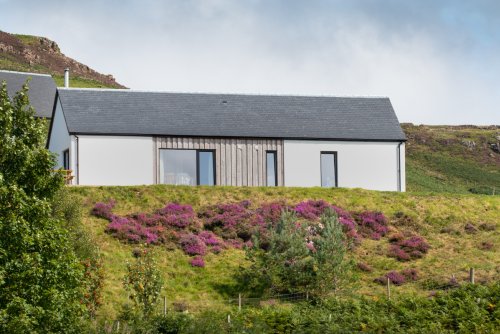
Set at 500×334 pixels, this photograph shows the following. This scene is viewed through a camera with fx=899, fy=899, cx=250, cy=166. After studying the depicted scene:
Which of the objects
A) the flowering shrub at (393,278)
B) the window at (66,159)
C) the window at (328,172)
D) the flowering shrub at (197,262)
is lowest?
the flowering shrub at (393,278)

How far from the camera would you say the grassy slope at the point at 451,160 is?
267 feet

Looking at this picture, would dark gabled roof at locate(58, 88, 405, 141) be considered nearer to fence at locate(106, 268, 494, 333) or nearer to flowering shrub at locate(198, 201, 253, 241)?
flowering shrub at locate(198, 201, 253, 241)

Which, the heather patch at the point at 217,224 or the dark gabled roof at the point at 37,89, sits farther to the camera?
the dark gabled roof at the point at 37,89

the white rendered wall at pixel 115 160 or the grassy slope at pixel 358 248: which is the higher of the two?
the white rendered wall at pixel 115 160

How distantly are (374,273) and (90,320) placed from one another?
47.2 feet

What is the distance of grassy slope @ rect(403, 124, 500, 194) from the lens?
267 ft

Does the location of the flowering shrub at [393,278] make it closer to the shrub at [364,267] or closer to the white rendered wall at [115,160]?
the shrub at [364,267]

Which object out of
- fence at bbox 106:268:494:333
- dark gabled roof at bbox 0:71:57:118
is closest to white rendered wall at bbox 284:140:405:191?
fence at bbox 106:268:494:333

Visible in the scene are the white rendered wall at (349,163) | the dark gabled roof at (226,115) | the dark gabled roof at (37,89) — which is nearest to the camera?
the dark gabled roof at (226,115)

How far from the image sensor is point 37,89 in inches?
3095

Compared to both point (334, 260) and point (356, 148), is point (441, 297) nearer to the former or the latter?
point (334, 260)

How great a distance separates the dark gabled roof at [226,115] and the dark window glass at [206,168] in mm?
1176

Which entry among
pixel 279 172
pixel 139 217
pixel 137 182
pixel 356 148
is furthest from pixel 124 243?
pixel 356 148

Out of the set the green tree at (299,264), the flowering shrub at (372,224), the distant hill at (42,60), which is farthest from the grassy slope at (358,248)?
the distant hill at (42,60)
